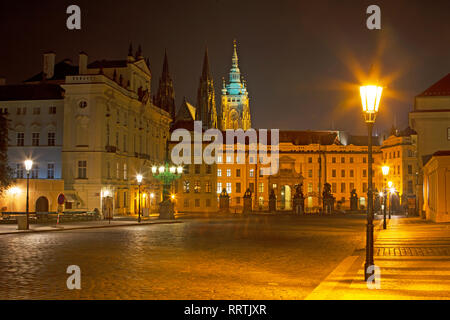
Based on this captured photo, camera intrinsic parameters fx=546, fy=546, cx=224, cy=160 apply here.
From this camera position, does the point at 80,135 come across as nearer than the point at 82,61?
Yes

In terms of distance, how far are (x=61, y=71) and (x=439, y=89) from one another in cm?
4324

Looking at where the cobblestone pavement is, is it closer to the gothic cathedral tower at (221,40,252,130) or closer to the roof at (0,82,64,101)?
the roof at (0,82,64,101)

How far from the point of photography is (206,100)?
14062 cm

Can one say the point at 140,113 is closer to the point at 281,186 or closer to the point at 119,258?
the point at 281,186

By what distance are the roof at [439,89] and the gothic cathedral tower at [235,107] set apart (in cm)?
12915

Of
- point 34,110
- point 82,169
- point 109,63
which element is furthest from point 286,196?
point 34,110

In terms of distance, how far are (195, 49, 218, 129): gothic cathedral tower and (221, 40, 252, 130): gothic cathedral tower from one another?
113ft

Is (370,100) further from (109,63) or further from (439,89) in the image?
(109,63)

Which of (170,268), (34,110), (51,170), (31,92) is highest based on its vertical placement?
(31,92)

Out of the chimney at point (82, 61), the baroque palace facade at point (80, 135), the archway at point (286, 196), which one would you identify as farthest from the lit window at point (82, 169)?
the archway at point (286, 196)

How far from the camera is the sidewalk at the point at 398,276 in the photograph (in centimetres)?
1010

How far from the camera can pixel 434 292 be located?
10.3 metres
